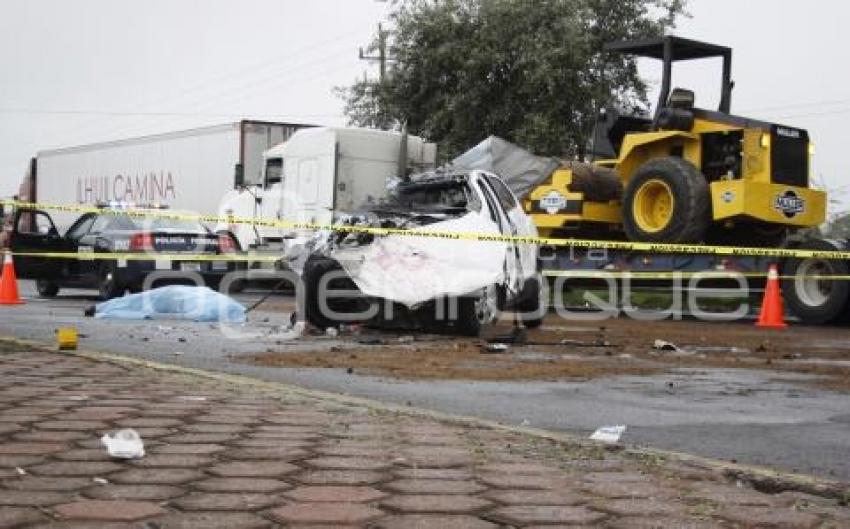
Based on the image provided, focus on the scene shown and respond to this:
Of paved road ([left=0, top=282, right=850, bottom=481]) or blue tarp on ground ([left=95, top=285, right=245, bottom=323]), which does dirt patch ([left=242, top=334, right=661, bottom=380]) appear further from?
blue tarp on ground ([left=95, top=285, right=245, bottom=323])

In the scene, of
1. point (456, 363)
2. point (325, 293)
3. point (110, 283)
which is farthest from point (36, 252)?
point (456, 363)

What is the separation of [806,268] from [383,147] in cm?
917

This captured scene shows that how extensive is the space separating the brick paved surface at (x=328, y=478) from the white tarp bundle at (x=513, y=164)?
501 inches

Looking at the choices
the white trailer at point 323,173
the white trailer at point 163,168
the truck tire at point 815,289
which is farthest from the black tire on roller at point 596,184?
the white trailer at point 163,168

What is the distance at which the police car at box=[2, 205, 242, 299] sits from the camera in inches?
613

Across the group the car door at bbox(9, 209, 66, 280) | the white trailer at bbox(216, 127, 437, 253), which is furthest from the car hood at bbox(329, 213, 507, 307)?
the white trailer at bbox(216, 127, 437, 253)

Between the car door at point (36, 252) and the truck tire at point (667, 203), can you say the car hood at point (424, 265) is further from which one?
the car door at point (36, 252)

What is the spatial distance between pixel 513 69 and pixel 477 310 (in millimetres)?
18491

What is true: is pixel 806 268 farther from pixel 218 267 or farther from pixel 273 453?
pixel 273 453

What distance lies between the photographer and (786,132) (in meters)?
15.2

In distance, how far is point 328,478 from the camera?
3.99 meters

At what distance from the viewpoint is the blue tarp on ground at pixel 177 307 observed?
12.9 meters

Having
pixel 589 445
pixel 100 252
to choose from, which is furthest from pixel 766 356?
pixel 100 252

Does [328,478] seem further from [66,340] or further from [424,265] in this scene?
[424,265]
